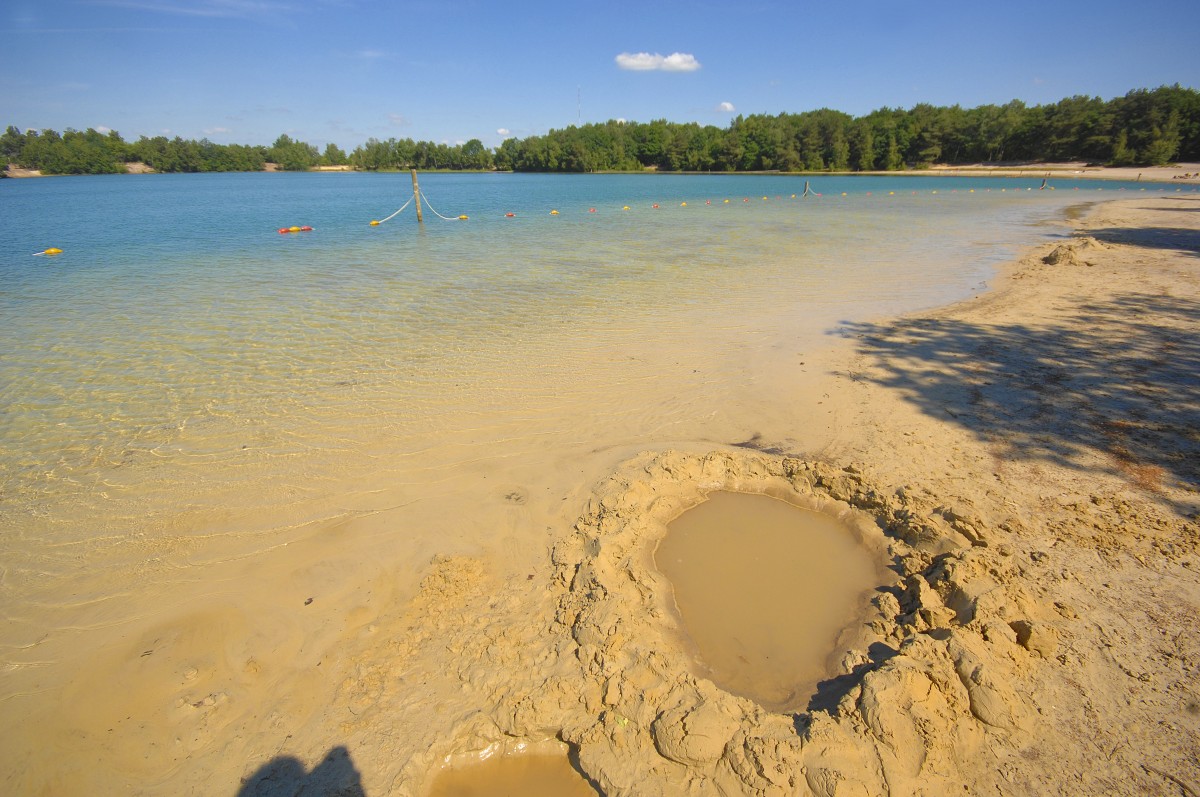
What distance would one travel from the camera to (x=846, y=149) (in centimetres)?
7925

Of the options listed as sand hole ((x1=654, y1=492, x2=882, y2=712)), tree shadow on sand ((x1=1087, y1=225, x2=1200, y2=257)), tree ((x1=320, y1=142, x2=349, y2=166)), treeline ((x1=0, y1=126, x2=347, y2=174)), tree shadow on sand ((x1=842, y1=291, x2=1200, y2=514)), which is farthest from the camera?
tree ((x1=320, y1=142, x2=349, y2=166))

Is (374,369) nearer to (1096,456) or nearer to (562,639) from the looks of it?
(562,639)

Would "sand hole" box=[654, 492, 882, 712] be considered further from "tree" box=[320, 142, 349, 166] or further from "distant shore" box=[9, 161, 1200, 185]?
"tree" box=[320, 142, 349, 166]

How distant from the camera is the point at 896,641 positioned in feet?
10.2

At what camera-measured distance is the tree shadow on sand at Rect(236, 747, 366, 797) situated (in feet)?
7.96

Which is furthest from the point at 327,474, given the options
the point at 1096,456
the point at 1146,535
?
the point at 1096,456

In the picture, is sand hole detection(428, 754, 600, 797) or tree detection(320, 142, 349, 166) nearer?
sand hole detection(428, 754, 600, 797)

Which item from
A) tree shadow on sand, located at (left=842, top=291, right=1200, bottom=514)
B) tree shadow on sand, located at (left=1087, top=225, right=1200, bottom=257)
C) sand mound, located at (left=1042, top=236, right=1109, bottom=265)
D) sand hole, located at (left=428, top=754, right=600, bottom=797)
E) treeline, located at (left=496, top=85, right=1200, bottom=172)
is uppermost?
treeline, located at (left=496, top=85, right=1200, bottom=172)

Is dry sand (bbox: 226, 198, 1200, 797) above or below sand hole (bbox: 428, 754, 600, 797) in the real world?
above

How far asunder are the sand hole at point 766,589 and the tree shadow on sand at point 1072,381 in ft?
7.24

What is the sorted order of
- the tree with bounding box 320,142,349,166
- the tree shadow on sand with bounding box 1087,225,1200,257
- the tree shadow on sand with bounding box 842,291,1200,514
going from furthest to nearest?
the tree with bounding box 320,142,349,166 → the tree shadow on sand with bounding box 1087,225,1200,257 → the tree shadow on sand with bounding box 842,291,1200,514

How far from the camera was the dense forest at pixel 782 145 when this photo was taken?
60219mm

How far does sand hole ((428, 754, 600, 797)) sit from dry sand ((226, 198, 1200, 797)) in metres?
0.06

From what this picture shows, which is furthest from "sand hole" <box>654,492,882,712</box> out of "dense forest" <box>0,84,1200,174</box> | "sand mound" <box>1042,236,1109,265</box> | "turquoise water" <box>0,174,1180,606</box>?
"dense forest" <box>0,84,1200,174</box>
